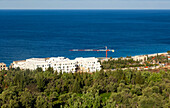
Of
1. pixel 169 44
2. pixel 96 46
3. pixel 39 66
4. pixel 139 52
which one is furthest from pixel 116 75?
pixel 169 44

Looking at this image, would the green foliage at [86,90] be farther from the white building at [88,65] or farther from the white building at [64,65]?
the white building at [88,65]

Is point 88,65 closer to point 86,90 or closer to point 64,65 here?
point 64,65

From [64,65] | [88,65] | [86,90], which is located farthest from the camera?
[88,65]

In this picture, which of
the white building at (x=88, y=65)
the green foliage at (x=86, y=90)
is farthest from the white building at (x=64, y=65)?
the green foliage at (x=86, y=90)

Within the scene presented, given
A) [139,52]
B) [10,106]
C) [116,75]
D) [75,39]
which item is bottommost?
[10,106]

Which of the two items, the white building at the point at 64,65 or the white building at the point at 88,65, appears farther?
the white building at the point at 88,65

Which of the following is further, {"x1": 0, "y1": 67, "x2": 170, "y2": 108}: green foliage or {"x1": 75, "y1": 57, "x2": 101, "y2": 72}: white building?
{"x1": 75, "y1": 57, "x2": 101, "y2": 72}: white building

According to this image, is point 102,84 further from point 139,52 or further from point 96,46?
point 96,46

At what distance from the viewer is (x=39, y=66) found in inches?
1487

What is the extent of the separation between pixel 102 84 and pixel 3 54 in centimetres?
2920

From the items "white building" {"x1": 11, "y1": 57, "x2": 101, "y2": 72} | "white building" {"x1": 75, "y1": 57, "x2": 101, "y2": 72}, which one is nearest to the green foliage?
"white building" {"x1": 11, "y1": 57, "x2": 101, "y2": 72}

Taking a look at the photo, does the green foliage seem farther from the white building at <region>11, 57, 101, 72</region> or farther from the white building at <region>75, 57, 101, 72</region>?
the white building at <region>75, 57, 101, 72</region>

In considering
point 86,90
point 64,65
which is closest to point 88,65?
point 64,65

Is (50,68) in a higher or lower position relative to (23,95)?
higher
